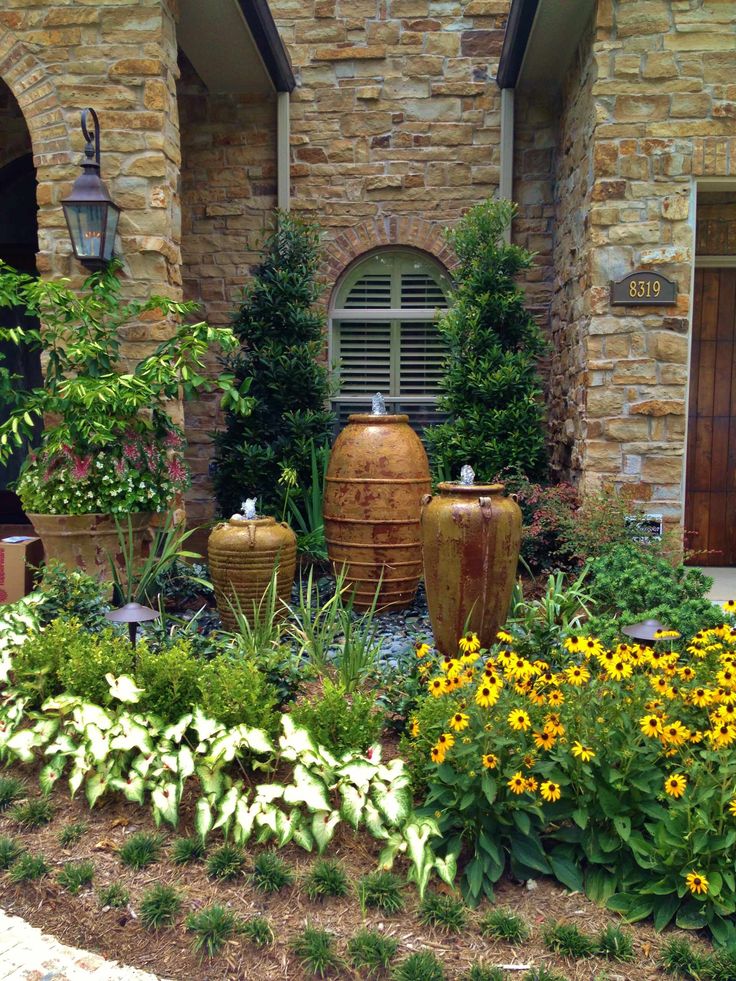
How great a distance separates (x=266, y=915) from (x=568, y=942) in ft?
2.55

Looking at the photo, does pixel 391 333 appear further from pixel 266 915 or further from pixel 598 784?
pixel 266 915

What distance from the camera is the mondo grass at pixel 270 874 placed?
7.35 feet

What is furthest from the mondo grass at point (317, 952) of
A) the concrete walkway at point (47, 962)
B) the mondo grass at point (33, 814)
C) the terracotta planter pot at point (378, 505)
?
the terracotta planter pot at point (378, 505)

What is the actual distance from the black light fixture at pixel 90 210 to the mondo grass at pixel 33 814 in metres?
2.99

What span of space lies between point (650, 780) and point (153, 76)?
14.3ft

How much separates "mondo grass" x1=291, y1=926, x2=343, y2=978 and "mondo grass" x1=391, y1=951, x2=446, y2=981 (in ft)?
0.49

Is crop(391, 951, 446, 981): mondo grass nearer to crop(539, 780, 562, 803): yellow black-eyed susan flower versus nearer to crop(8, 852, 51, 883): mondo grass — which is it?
crop(539, 780, 562, 803): yellow black-eyed susan flower

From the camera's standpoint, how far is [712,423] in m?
5.82

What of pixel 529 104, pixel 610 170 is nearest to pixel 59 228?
pixel 610 170

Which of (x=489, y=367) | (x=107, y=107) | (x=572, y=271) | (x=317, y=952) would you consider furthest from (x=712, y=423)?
(x=317, y=952)

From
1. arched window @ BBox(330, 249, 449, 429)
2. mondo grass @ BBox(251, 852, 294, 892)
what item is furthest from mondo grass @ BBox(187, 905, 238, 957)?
arched window @ BBox(330, 249, 449, 429)

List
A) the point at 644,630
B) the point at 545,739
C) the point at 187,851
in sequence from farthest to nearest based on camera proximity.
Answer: the point at 644,630 < the point at 187,851 < the point at 545,739

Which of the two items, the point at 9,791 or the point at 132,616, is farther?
the point at 132,616

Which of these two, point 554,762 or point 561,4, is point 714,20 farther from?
point 554,762
